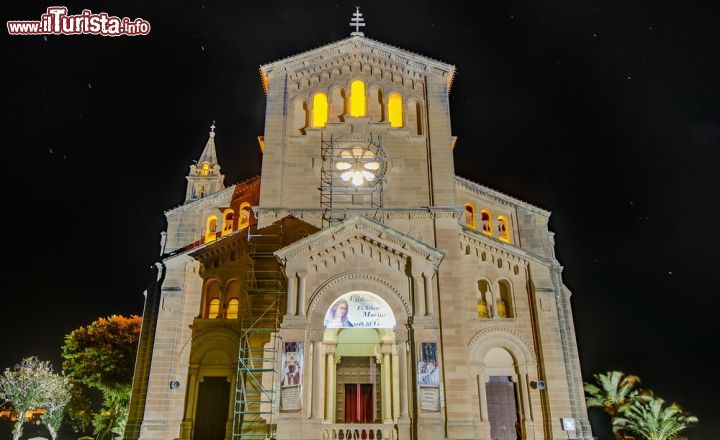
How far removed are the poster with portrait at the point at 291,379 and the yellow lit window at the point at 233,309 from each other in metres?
8.63

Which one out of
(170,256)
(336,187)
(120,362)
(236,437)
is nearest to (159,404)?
(236,437)

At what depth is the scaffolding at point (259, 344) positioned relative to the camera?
26078mm

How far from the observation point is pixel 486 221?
3650 cm

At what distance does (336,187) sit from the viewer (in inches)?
1222

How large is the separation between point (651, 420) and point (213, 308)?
31.2m

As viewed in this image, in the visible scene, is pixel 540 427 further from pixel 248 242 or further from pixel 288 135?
pixel 288 135

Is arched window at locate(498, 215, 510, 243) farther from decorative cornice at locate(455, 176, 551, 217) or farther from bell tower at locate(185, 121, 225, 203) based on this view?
bell tower at locate(185, 121, 225, 203)

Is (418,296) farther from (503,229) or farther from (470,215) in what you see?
(503,229)

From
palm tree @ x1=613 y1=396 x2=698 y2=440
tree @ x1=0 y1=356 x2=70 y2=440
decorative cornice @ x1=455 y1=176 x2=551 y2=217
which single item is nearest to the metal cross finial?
decorative cornice @ x1=455 y1=176 x2=551 y2=217

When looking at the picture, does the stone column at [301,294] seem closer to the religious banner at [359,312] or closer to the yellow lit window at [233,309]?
the religious banner at [359,312]

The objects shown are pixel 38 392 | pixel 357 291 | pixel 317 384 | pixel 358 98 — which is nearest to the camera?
pixel 317 384

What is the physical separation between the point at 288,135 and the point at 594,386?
33.6 m

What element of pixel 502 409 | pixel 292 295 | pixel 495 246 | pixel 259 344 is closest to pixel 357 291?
pixel 292 295

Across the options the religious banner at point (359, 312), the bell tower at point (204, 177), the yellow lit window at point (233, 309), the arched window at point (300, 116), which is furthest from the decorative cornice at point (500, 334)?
the bell tower at point (204, 177)
